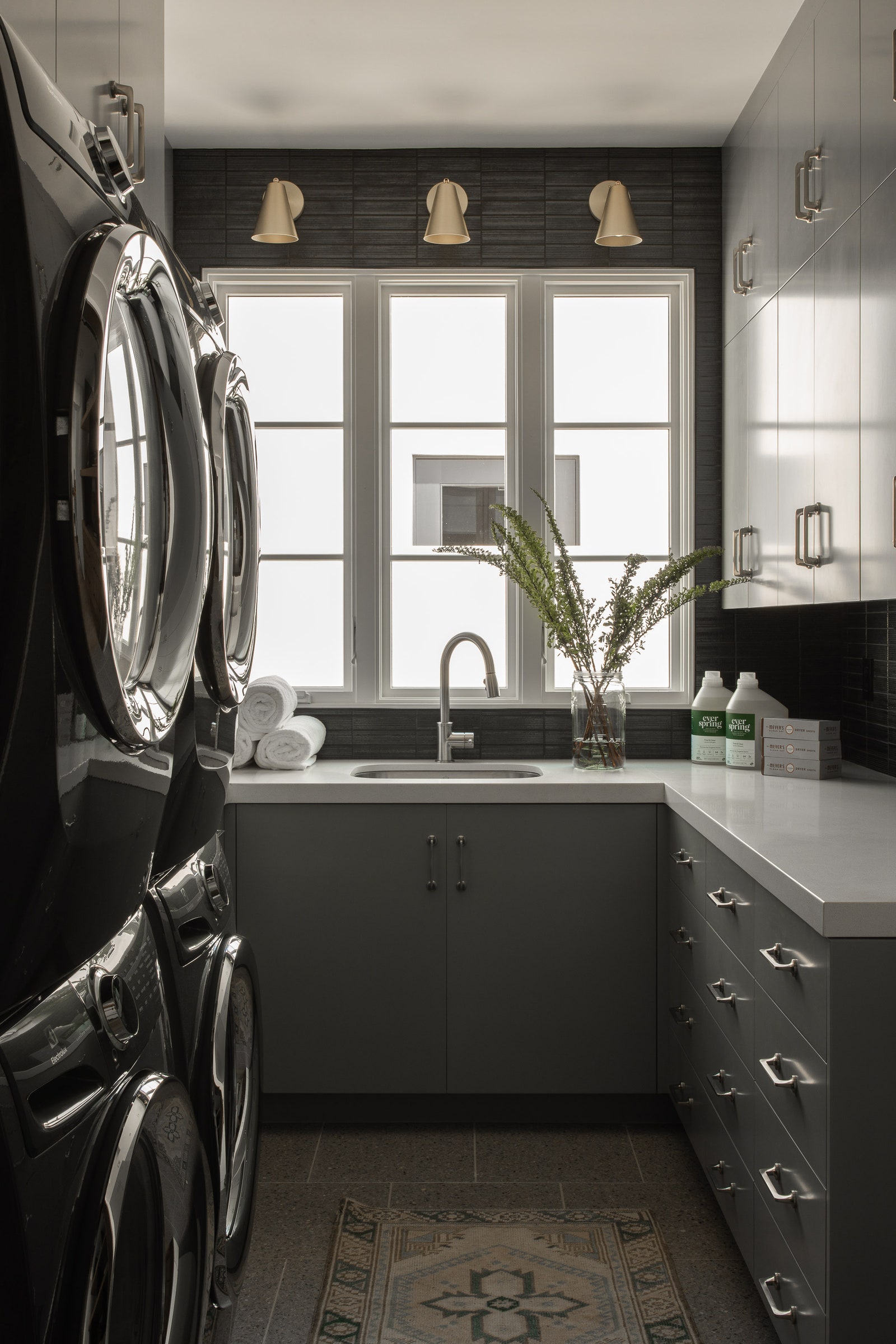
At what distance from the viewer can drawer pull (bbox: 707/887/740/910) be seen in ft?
6.11

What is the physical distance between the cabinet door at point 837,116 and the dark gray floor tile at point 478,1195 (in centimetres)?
207

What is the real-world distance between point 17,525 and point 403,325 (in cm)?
260

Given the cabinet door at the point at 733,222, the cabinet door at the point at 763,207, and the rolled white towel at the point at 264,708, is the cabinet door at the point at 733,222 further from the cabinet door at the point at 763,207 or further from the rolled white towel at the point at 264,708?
the rolled white towel at the point at 264,708

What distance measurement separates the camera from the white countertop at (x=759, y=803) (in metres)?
1.43

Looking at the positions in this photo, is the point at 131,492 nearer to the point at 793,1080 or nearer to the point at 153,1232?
the point at 153,1232

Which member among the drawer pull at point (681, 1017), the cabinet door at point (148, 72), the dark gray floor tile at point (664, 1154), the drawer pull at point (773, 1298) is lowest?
the dark gray floor tile at point (664, 1154)

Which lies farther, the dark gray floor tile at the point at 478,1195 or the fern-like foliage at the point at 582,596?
the fern-like foliage at the point at 582,596

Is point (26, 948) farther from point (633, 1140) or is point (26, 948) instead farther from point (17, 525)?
point (633, 1140)

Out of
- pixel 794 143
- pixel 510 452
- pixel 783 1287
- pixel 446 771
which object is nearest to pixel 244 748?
pixel 446 771

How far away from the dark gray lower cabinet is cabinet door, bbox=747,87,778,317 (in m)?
1.33

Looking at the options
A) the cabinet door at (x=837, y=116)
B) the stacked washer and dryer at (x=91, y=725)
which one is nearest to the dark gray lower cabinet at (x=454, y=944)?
the stacked washer and dryer at (x=91, y=725)

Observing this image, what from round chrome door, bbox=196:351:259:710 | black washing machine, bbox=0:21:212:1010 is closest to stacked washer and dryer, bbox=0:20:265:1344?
black washing machine, bbox=0:21:212:1010

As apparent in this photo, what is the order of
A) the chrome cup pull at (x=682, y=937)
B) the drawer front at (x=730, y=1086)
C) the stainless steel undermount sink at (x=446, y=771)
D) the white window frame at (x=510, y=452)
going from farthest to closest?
the white window frame at (x=510, y=452)
the stainless steel undermount sink at (x=446, y=771)
the chrome cup pull at (x=682, y=937)
the drawer front at (x=730, y=1086)

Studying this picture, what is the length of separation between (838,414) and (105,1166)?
1.85 meters
